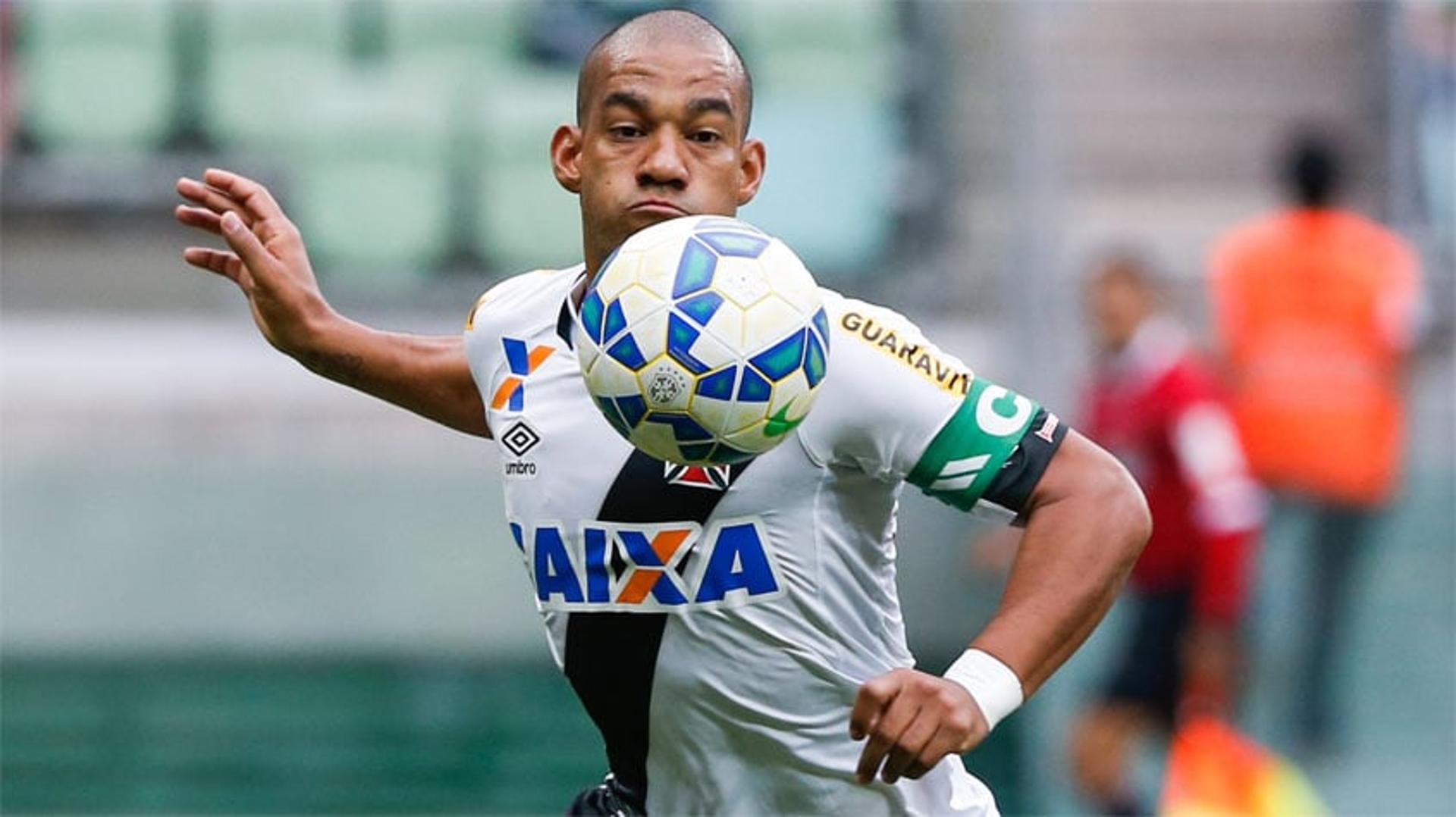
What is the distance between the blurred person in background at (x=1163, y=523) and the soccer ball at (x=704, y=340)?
5087 mm

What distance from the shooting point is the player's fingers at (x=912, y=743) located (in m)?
3.23

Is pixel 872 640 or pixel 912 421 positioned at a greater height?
pixel 912 421

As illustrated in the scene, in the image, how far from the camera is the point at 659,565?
3654mm

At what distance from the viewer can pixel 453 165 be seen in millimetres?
10961

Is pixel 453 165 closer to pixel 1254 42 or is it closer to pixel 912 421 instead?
pixel 1254 42

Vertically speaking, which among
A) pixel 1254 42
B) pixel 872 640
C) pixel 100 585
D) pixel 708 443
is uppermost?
pixel 1254 42

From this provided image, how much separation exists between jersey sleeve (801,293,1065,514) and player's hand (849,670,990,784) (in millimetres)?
351

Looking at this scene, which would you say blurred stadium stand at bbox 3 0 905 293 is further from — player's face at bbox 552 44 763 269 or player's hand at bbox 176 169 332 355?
player's face at bbox 552 44 763 269

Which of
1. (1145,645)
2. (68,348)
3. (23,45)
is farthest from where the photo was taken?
(23,45)

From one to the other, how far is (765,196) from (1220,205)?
2395 mm

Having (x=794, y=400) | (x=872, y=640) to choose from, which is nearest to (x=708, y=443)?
(x=794, y=400)

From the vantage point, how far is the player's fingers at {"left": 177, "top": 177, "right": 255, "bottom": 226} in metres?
4.19

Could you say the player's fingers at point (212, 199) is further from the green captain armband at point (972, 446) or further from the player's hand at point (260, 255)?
the green captain armband at point (972, 446)

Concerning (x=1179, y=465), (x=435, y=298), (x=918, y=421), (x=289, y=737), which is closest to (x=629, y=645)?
(x=918, y=421)
